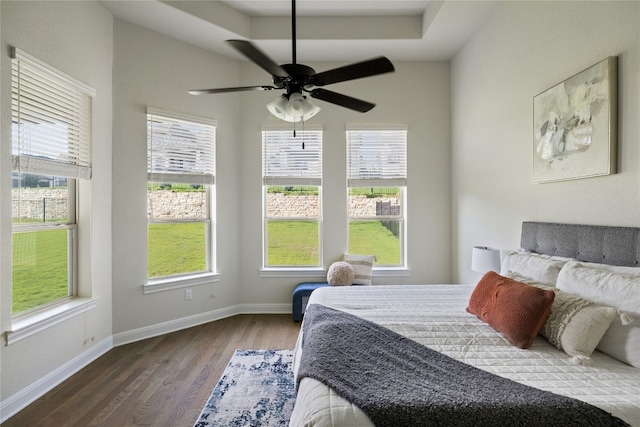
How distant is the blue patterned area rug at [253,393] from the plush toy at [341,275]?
1117 mm

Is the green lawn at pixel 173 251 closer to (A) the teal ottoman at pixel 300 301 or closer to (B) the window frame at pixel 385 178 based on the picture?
(B) the window frame at pixel 385 178

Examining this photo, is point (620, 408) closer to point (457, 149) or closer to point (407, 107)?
point (457, 149)

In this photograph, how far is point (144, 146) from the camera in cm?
342

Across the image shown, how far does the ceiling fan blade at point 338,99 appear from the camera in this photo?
221 cm

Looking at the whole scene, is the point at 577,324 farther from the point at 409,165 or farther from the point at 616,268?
the point at 409,165

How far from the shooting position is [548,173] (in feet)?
7.82

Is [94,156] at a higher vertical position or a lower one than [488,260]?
higher

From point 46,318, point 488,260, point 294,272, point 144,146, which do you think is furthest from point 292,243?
point 46,318

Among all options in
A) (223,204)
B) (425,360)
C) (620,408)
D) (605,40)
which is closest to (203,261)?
(223,204)

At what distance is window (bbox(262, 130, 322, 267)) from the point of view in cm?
420

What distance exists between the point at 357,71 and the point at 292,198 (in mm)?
2502

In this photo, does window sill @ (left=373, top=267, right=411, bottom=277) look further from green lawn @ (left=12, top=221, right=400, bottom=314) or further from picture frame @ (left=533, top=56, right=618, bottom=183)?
picture frame @ (left=533, top=56, right=618, bottom=183)

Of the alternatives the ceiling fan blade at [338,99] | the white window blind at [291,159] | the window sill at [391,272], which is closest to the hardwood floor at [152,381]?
the window sill at [391,272]

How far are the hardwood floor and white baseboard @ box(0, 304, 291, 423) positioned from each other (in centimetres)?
6
